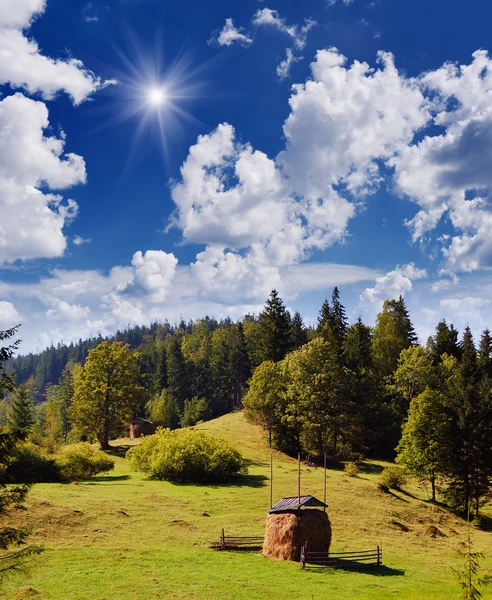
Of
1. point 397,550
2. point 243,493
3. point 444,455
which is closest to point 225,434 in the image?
point 243,493

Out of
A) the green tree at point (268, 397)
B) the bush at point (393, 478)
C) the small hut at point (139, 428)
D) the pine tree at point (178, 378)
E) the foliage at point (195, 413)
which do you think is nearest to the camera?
the bush at point (393, 478)

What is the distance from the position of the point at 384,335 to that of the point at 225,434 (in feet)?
146

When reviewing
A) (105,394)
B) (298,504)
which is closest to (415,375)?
(105,394)

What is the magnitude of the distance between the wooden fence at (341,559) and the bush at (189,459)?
72.2ft

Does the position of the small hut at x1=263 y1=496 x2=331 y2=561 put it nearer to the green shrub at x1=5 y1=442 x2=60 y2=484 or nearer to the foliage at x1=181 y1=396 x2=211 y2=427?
the green shrub at x1=5 y1=442 x2=60 y2=484

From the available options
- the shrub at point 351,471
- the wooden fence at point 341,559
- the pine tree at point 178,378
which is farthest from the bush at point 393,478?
the pine tree at point 178,378

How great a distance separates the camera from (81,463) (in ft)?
161

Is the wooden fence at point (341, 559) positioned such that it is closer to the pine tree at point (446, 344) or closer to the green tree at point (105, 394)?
the green tree at point (105, 394)

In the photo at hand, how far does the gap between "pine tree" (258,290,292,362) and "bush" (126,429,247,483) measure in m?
29.7

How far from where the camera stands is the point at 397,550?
33.8 m

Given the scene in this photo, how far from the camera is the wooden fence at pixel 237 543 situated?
3084 centimetres

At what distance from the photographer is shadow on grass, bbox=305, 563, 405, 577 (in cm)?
2795

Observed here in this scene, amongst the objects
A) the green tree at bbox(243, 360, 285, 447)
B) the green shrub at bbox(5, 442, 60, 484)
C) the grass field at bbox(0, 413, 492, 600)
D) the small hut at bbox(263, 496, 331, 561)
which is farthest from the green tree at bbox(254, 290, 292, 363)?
the small hut at bbox(263, 496, 331, 561)

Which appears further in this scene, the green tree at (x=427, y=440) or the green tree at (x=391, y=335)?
the green tree at (x=391, y=335)
